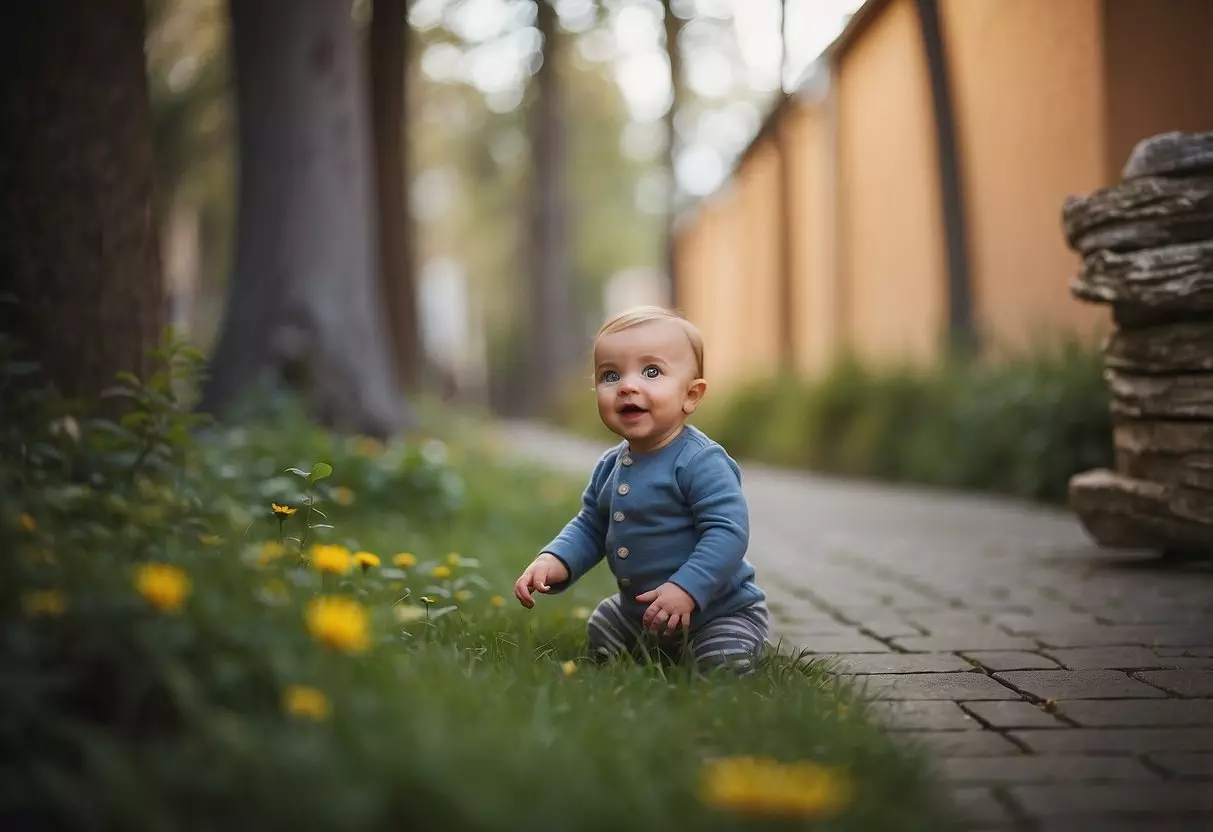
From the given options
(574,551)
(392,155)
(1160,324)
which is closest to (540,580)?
(574,551)

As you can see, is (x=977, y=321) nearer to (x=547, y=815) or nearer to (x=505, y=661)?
(x=505, y=661)

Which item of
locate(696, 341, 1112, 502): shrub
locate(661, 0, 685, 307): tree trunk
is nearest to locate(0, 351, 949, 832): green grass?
locate(696, 341, 1112, 502): shrub

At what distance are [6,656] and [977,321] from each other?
8756 millimetres

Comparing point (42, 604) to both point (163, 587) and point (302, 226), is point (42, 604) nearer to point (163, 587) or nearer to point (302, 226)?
point (163, 587)

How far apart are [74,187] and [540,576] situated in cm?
224

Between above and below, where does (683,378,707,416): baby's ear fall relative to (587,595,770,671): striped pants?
above

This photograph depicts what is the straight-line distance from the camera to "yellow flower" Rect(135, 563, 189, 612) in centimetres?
180

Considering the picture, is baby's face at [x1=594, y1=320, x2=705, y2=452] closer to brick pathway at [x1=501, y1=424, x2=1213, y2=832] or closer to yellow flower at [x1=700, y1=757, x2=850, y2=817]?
brick pathway at [x1=501, y1=424, x2=1213, y2=832]

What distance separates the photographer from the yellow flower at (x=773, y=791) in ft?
5.14

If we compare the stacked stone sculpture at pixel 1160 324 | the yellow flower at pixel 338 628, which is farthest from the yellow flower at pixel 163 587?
the stacked stone sculpture at pixel 1160 324

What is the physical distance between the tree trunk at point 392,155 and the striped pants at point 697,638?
8.82 metres

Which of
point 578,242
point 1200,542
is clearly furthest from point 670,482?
point 578,242

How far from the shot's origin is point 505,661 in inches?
Answer: 107

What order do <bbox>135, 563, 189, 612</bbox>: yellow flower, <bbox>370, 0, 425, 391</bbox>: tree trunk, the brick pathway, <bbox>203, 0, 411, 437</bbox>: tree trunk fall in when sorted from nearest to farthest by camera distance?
<bbox>135, 563, 189, 612</bbox>: yellow flower → the brick pathway → <bbox>203, 0, 411, 437</bbox>: tree trunk → <bbox>370, 0, 425, 391</bbox>: tree trunk
